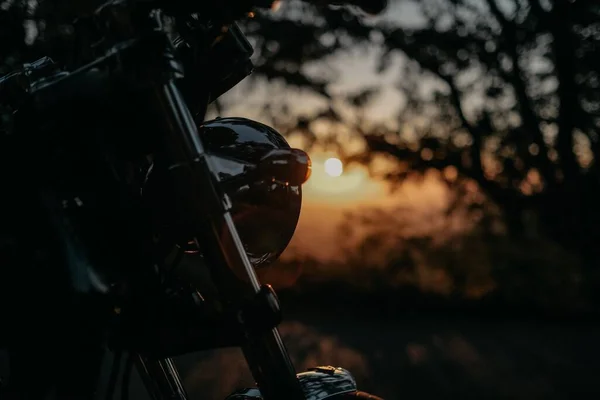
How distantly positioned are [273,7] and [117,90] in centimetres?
29

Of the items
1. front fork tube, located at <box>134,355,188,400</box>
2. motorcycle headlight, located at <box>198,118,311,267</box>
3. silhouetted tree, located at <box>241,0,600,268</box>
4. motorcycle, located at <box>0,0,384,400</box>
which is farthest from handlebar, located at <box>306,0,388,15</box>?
silhouetted tree, located at <box>241,0,600,268</box>

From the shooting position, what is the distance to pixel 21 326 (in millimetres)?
1132

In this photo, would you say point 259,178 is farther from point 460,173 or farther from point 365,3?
point 460,173

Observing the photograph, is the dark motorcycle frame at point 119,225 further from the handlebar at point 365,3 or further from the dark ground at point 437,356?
the dark ground at point 437,356

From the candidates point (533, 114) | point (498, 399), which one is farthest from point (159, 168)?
point (533, 114)

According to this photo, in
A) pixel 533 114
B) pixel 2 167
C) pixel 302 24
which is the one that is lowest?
pixel 533 114

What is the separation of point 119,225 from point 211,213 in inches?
7.1

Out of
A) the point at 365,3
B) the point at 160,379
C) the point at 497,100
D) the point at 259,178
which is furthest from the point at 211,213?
the point at 497,100

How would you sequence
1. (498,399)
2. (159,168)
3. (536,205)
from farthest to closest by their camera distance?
(536,205) → (498,399) → (159,168)

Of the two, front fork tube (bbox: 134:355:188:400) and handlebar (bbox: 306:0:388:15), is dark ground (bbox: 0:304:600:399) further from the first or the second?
handlebar (bbox: 306:0:388:15)

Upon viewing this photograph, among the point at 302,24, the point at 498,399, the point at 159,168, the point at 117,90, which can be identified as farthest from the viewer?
the point at 302,24

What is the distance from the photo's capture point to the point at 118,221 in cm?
114

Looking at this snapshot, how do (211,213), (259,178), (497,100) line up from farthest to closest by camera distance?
(497,100)
(259,178)
(211,213)

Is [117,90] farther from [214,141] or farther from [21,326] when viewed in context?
[21,326]
